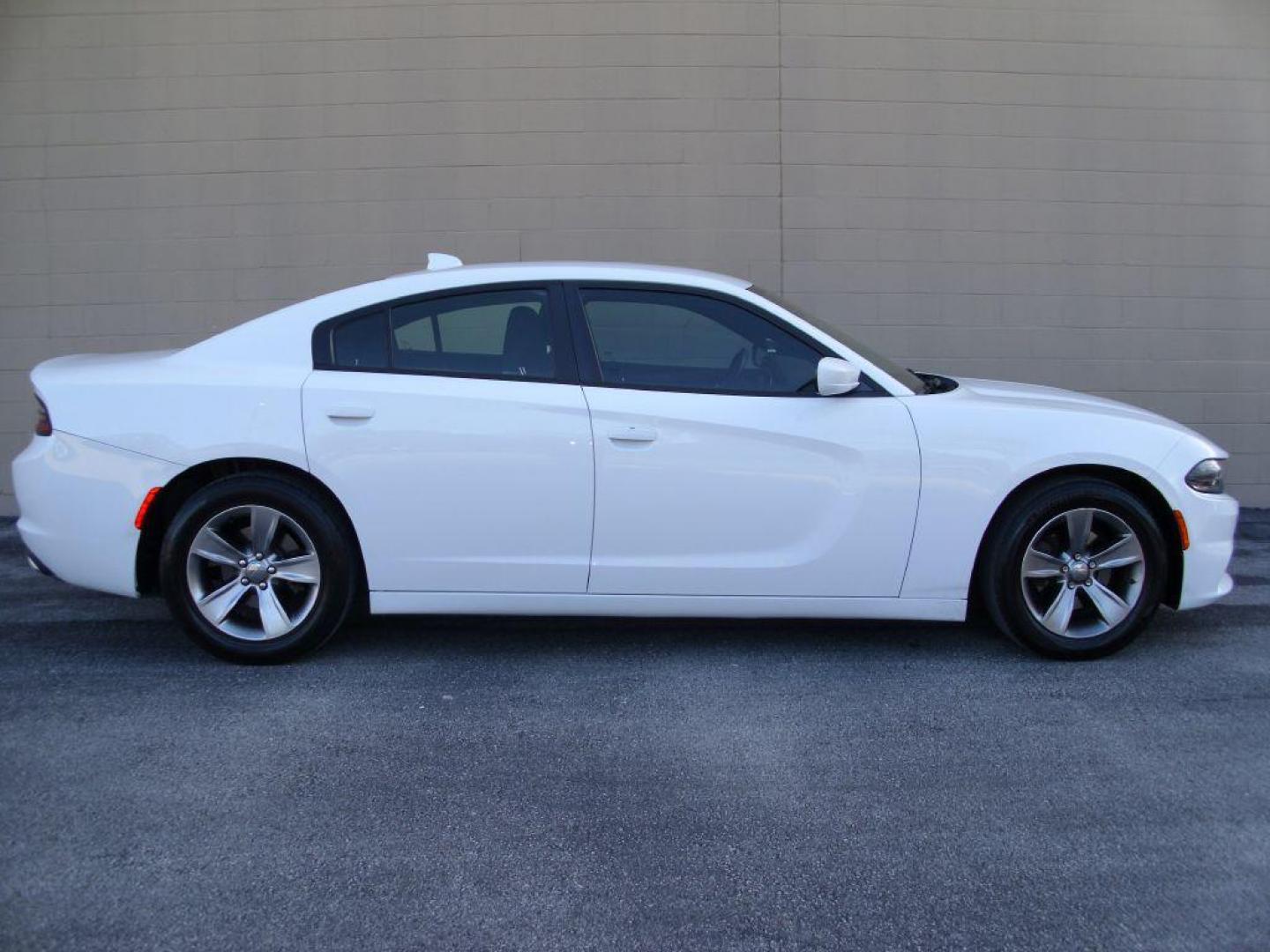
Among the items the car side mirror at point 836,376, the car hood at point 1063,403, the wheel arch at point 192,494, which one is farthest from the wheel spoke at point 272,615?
the car hood at point 1063,403

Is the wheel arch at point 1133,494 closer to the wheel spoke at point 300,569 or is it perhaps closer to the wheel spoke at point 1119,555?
the wheel spoke at point 1119,555

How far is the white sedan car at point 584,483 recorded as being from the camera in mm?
4973

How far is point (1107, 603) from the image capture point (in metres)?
5.14


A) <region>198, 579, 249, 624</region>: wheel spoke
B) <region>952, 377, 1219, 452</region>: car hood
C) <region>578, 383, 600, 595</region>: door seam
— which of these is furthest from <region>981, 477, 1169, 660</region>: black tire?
<region>198, 579, 249, 624</region>: wheel spoke

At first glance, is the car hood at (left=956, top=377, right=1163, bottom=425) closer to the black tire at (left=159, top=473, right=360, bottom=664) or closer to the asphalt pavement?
the asphalt pavement

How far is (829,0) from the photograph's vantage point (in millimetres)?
8336

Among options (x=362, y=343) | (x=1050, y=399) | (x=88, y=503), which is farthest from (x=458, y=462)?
(x=1050, y=399)

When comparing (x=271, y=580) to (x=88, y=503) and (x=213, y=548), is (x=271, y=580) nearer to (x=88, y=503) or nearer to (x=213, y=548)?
(x=213, y=548)

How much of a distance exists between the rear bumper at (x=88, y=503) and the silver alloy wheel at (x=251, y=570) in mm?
274

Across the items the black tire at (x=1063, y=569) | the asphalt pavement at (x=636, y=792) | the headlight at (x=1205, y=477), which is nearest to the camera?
the asphalt pavement at (x=636, y=792)

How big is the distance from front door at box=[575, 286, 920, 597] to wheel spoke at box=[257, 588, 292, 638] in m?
1.25

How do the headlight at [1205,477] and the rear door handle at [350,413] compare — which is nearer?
the rear door handle at [350,413]

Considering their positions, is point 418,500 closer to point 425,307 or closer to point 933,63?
point 425,307

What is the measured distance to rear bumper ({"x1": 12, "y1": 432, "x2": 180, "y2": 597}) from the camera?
499 cm
